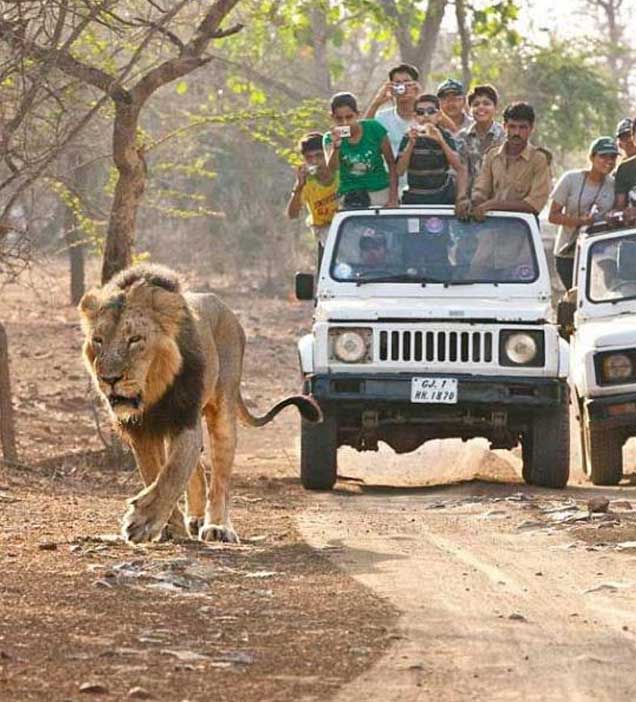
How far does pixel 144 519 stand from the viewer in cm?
725

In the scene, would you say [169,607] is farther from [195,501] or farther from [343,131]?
[343,131]

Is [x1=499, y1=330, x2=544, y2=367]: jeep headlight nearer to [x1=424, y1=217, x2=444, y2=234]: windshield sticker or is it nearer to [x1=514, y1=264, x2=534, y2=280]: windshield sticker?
[x1=514, y1=264, x2=534, y2=280]: windshield sticker

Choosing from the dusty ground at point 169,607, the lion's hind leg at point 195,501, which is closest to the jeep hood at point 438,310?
the dusty ground at point 169,607

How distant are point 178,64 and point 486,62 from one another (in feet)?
62.3

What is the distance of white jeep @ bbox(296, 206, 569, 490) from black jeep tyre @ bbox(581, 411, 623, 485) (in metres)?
0.27

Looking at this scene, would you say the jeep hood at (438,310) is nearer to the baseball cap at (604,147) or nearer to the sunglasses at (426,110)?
the sunglasses at (426,110)

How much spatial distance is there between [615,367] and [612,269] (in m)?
1.04

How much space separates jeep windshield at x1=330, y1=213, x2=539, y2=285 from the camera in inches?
428

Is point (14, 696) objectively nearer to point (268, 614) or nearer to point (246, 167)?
point (268, 614)

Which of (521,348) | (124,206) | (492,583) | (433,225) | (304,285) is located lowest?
(492,583)

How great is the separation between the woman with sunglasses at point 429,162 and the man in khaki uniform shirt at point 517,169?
0.66ft

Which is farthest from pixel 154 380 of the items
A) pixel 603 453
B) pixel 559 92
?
pixel 559 92

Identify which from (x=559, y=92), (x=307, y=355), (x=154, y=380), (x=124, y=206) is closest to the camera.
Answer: (x=154, y=380)

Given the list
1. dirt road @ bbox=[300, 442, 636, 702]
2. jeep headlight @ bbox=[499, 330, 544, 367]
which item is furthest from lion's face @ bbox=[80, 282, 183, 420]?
jeep headlight @ bbox=[499, 330, 544, 367]
